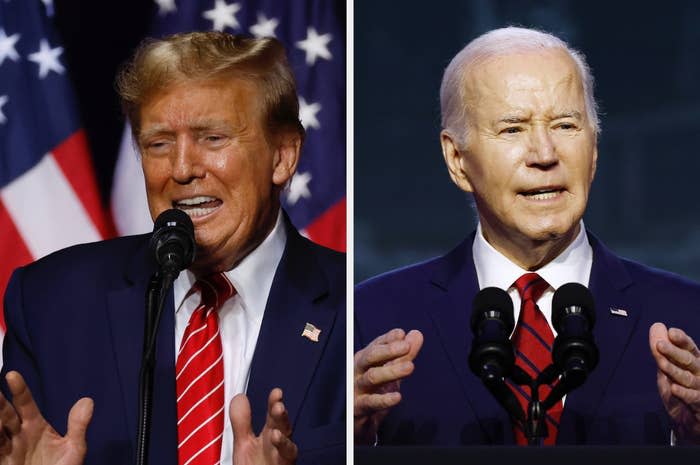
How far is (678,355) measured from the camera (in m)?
3.98

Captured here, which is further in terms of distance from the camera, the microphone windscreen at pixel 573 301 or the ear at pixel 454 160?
the ear at pixel 454 160

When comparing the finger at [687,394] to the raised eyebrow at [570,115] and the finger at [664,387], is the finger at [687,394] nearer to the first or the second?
the finger at [664,387]

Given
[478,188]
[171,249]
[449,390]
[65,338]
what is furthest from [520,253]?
[65,338]

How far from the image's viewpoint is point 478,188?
14.8ft

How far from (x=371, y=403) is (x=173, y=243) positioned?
3.44ft

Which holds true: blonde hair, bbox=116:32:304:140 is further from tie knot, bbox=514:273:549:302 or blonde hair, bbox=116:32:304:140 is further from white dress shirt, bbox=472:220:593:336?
tie knot, bbox=514:273:549:302

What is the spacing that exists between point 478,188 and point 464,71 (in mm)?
455

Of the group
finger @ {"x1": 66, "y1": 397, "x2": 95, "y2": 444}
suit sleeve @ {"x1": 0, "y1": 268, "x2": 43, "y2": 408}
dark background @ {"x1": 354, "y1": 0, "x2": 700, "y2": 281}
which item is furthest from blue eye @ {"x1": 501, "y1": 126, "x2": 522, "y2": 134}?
suit sleeve @ {"x1": 0, "y1": 268, "x2": 43, "y2": 408}

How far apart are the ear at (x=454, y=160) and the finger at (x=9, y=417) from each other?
184 centimetres

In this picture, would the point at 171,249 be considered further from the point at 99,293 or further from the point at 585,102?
the point at 585,102

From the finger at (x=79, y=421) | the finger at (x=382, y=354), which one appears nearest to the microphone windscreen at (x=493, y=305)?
the finger at (x=382, y=354)

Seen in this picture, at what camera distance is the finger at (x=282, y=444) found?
3881 millimetres

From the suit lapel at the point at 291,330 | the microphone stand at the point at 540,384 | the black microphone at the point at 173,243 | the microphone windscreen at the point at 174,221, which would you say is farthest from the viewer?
the suit lapel at the point at 291,330

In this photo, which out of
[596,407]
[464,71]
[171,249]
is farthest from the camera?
[464,71]
